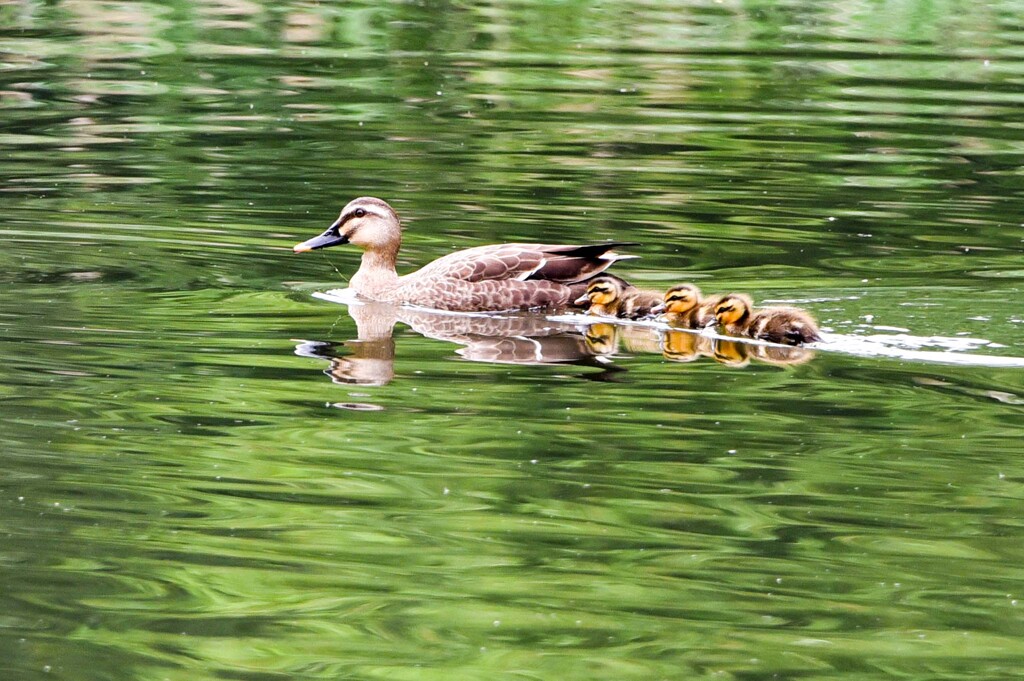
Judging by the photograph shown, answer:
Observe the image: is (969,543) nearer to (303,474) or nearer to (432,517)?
(432,517)

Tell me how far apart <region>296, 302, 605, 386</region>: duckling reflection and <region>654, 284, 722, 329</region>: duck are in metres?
0.46

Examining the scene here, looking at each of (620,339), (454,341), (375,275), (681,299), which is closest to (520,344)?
(454,341)

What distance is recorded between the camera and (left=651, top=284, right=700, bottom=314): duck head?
30.4 feet

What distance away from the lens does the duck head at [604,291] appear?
31.6ft

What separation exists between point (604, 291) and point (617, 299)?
8cm

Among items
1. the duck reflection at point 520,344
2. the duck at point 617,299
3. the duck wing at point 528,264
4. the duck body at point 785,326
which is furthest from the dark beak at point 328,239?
the duck body at point 785,326

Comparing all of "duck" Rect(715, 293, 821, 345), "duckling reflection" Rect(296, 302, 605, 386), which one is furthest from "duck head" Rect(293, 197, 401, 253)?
"duck" Rect(715, 293, 821, 345)

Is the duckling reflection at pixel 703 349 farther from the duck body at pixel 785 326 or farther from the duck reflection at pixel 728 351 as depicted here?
the duck body at pixel 785 326

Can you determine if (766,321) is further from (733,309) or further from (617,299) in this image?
(617,299)

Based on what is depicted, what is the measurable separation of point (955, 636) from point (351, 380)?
355cm

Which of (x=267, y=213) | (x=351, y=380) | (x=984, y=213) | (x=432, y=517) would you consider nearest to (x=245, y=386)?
(x=351, y=380)

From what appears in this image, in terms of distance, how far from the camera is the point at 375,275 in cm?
1057

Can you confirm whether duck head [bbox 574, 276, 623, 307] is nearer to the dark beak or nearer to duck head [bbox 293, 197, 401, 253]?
duck head [bbox 293, 197, 401, 253]

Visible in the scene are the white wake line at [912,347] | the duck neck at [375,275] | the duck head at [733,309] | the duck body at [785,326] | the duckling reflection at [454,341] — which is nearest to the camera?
the white wake line at [912,347]
